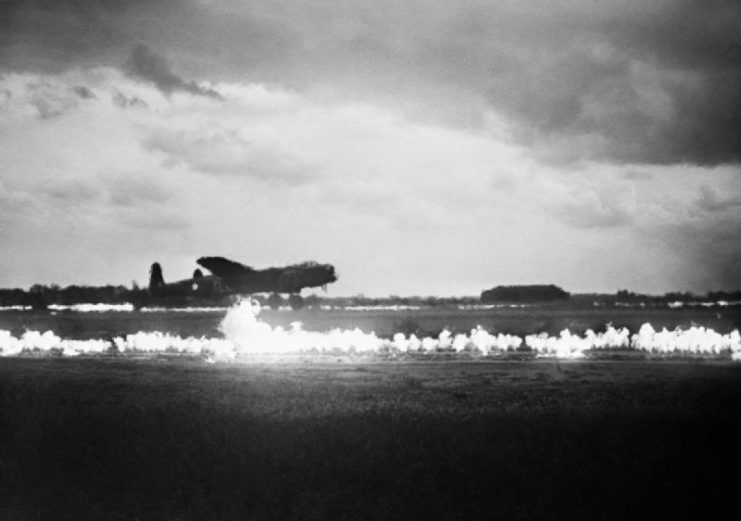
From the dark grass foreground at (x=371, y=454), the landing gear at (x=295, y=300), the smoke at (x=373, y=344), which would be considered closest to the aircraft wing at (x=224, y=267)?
the landing gear at (x=295, y=300)

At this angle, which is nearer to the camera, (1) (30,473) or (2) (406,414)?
(1) (30,473)

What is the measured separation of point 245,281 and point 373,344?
47748 millimetres

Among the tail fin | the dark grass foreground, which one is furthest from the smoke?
the tail fin

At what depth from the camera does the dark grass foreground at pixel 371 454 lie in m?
10.4

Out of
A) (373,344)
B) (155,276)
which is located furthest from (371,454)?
(155,276)

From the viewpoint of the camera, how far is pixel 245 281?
8562 centimetres

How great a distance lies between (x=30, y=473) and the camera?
12.1m

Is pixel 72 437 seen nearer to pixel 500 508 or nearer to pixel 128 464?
pixel 128 464

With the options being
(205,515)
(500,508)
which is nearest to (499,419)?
(500,508)

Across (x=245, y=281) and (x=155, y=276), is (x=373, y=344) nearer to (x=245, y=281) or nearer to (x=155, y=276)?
(x=245, y=281)

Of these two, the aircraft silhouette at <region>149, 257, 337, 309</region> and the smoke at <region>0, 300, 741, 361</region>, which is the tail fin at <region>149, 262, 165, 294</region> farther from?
the smoke at <region>0, 300, 741, 361</region>

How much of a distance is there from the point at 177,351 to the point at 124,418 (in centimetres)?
2510

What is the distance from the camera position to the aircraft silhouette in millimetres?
76688

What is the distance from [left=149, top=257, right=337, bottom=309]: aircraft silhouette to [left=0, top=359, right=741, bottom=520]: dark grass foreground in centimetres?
5519
